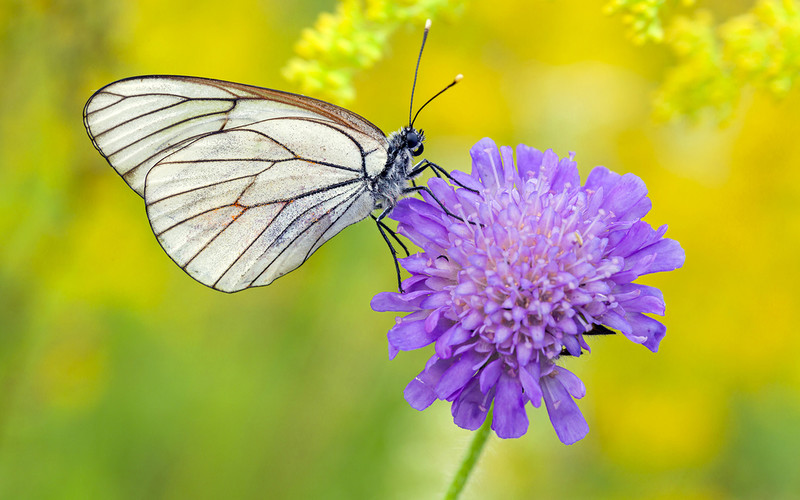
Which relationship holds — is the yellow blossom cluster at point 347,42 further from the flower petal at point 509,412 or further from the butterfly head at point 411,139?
the flower petal at point 509,412

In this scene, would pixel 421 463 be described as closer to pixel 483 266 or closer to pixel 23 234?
pixel 483 266

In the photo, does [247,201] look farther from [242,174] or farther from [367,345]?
[367,345]

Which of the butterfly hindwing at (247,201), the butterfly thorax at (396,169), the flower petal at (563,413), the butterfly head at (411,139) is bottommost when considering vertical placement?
the flower petal at (563,413)

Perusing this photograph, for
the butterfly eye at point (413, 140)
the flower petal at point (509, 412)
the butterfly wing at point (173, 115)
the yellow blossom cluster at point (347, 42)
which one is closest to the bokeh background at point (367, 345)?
the butterfly wing at point (173, 115)

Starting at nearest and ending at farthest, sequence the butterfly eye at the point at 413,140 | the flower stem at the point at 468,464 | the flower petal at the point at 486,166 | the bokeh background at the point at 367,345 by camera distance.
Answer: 1. the flower stem at the point at 468,464
2. the flower petal at the point at 486,166
3. the butterfly eye at the point at 413,140
4. the bokeh background at the point at 367,345

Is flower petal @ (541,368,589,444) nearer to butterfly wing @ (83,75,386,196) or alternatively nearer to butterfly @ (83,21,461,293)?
butterfly @ (83,21,461,293)

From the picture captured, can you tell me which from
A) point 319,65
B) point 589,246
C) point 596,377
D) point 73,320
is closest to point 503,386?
point 589,246

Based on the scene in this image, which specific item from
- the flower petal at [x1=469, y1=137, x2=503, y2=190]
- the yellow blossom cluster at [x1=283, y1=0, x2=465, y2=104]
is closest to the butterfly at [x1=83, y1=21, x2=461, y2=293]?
the yellow blossom cluster at [x1=283, y1=0, x2=465, y2=104]
